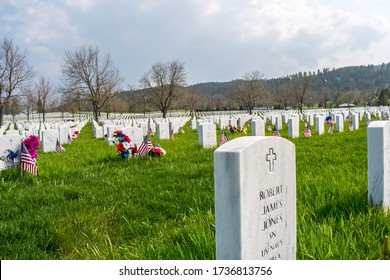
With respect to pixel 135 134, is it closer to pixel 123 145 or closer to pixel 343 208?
pixel 123 145

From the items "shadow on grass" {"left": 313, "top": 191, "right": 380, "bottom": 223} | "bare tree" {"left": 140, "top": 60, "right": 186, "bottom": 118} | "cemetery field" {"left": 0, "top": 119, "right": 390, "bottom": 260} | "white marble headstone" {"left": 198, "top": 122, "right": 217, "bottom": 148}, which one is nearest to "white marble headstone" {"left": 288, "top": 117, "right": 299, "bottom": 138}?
"white marble headstone" {"left": 198, "top": 122, "right": 217, "bottom": 148}

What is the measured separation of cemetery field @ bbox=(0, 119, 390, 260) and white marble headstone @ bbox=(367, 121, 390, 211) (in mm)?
163

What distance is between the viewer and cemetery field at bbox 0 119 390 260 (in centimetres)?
330

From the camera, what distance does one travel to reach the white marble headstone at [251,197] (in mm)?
2322

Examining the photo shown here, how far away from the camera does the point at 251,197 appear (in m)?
2.40

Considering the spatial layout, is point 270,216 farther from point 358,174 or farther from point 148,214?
point 358,174

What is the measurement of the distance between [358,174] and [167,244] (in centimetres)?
351

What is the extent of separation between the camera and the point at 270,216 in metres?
2.63

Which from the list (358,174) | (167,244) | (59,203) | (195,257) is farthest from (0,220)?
(358,174)

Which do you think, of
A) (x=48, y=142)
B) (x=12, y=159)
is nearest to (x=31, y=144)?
(x=12, y=159)

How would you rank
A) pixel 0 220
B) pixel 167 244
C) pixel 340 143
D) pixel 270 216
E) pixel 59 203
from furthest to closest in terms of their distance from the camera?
pixel 340 143
pixel 59 203
pixel 0 220
pixel 167 244
pixel 270 216

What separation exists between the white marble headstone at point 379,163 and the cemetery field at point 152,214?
0.53 ft

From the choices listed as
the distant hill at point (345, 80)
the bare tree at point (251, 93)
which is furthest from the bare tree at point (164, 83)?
the distant hill at point (345, 80)

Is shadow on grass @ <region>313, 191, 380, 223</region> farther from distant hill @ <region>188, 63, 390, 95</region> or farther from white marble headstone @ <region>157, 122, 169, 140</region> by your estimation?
distant hill @ <region>188, 63, 390, 95</region>
